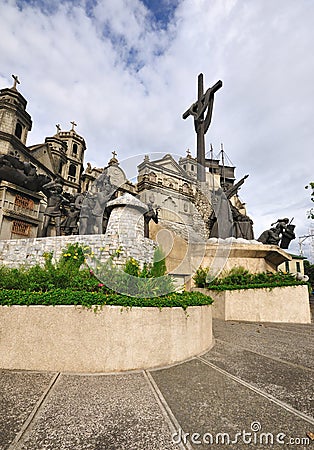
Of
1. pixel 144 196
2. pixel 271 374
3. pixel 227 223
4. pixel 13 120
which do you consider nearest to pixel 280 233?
pixel 227 223

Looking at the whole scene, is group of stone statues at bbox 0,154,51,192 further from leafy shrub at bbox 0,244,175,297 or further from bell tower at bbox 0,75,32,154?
leafy shrub at bbox 0,244,175,297

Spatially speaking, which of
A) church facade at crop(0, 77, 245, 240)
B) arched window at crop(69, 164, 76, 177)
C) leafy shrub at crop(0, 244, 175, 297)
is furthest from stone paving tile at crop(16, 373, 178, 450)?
arched window at crop(69, 164, 76, 177)

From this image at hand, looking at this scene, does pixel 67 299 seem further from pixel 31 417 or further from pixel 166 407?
pixel 166 407

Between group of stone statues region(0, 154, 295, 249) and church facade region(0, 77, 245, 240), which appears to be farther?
church facade region(0, 77, 245, 240)

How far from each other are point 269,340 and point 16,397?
5388 mm

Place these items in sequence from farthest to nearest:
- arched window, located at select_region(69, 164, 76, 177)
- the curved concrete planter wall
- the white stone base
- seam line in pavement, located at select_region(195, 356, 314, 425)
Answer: arched window, located at select_region(69, 164, 76, 177) → the white stone base → the curved concrete planter wall → seam line in pavement, located at select_region(195, 356, 314, 425)

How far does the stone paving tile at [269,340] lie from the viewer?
4.46 metres

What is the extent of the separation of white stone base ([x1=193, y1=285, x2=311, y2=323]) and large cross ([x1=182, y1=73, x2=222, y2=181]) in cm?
765

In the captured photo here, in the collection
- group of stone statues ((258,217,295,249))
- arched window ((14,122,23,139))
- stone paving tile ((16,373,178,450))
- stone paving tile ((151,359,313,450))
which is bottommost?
stone paving tile ((16,373,178,450))

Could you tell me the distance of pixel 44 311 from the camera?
12.3 ft

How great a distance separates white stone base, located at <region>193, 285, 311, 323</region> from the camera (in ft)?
26.3

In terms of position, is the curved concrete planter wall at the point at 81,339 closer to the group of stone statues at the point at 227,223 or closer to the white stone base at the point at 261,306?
the white stone base at the point at 261,306

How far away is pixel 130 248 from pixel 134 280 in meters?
4.12

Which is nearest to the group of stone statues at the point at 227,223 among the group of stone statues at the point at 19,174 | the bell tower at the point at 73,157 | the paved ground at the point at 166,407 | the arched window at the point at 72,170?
the paved ground at the point at 166,407
